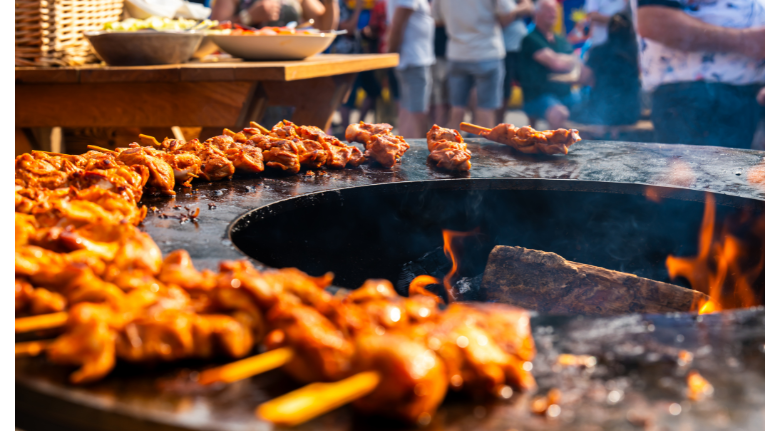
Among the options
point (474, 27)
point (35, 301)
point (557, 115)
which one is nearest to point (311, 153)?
point (35, 301)

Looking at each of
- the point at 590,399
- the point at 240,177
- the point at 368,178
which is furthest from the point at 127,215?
the point at 590,399

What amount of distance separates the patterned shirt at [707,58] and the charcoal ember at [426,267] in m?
2.09

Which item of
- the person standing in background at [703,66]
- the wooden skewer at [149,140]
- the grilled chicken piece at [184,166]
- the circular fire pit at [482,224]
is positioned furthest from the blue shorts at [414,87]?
the grilled chicken piece at [184,166]

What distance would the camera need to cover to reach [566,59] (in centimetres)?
797

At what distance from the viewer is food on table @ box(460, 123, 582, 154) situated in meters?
2.92

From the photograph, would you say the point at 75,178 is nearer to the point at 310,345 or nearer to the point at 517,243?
the point at 310,345

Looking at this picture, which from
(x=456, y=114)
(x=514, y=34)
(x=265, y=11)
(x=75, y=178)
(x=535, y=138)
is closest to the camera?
(x=75, y=178)

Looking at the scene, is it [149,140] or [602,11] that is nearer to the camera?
[149,140]

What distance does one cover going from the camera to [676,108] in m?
3.82

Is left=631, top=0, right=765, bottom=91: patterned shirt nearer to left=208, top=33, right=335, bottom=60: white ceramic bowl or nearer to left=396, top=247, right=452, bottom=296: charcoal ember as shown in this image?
left=396, top=247, right=452, bottom=296: charcoal ember

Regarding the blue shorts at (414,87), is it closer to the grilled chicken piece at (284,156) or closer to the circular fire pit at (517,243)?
the circular fire pit at (517,243)

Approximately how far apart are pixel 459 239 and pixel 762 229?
1234mm

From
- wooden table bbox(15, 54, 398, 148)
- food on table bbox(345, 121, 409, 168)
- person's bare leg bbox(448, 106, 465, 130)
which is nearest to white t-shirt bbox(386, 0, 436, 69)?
person's bare leg bbox(448, 106, 465, 130)

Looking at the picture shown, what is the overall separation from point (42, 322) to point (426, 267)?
190cm
